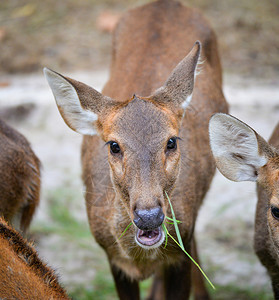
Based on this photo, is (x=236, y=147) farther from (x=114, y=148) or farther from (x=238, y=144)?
(x=114, y=148)

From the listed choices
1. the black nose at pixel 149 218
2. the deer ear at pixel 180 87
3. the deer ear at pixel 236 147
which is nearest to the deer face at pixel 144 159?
the black nose at pixel 149 218

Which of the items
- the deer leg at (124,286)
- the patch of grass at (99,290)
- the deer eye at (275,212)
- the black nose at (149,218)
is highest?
the deer eye at (275,212)

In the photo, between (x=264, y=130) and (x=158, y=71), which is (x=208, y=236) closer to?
(x=264, y=130)

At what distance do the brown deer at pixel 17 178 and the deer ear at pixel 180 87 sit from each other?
1.45 metres

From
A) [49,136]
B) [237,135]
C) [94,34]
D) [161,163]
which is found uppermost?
[237,135]

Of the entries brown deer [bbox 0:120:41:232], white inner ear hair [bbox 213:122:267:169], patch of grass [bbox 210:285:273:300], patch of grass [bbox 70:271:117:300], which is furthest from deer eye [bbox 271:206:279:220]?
patch of grass [bbox 70:271:117:300]

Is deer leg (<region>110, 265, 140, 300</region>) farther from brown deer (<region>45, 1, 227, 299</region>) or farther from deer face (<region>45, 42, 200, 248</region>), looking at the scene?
deer face (<region>45, 42, 200, 248</region>)

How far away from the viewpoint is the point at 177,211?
5328 mm

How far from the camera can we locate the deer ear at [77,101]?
16.6ft

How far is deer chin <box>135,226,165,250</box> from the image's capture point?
4500 millimetres

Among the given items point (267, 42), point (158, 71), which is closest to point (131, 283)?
point (158, 71)

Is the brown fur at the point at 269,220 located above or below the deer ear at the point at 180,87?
below

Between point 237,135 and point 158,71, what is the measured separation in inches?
65.5

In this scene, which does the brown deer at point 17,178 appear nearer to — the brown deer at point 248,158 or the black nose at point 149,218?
the black nose at point 149,218
